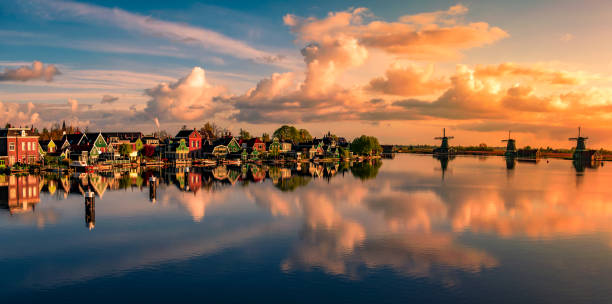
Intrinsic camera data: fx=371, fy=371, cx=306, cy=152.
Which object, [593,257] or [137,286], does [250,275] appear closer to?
[137,286]

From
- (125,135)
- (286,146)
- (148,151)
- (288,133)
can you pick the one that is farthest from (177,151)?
(288,133)

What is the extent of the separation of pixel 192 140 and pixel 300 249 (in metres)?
90.9

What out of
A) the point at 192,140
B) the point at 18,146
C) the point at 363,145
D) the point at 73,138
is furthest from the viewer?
the point at 363,145

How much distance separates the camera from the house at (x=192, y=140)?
10693cm

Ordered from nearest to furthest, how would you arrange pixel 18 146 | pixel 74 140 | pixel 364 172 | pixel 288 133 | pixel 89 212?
pixel 89 212
pixel 18 146
pixel 364 172
pixel 74 140
pixel 288 133

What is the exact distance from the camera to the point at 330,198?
153 feet

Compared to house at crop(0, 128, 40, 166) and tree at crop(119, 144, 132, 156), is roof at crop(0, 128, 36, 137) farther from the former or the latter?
tree at crop(119, 144, 132, 156)

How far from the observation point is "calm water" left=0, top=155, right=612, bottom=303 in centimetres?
1780

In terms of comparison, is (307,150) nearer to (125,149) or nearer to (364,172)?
(364,172)

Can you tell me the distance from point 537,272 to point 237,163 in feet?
304

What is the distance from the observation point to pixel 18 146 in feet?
237

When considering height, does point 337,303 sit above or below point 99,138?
below

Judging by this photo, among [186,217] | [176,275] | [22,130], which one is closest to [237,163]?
[22,130]

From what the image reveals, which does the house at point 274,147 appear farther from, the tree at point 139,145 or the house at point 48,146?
the house at point 48,146
